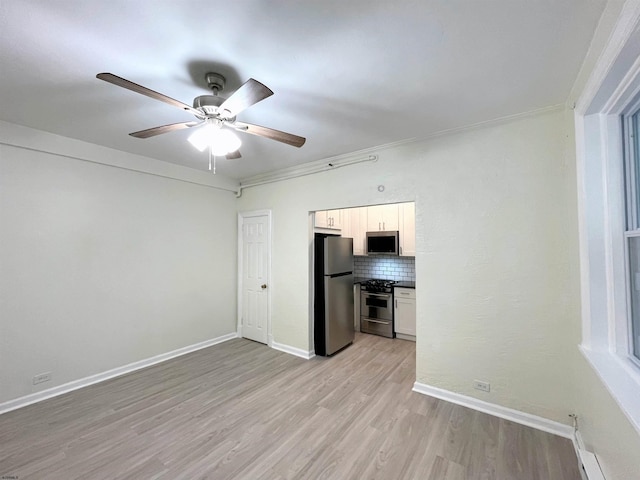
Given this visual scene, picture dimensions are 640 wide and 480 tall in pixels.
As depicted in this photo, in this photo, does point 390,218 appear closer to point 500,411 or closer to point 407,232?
point 407,232

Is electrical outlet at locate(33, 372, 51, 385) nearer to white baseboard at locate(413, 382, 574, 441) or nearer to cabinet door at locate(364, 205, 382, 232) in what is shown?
white baseboard at locate(413, 382, 574, 441)

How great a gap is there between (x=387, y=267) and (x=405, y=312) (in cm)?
97

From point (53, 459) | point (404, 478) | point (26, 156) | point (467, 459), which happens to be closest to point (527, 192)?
point (467, 459)

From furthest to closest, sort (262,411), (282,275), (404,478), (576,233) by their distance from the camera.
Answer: (282,275)
(262,411)
(576,233)
(404,478)

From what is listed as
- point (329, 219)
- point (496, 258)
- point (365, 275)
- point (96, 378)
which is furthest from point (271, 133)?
point (365, 275)

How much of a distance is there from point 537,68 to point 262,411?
3.34 meters

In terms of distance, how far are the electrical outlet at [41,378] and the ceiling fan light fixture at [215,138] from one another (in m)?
2.84

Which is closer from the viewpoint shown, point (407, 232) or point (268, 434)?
point (268, 434)

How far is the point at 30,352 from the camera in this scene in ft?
8.61

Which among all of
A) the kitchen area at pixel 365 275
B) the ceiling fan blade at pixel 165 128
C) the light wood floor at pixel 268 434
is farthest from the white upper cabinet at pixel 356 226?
the ceiling fan blade at pixel 165 128

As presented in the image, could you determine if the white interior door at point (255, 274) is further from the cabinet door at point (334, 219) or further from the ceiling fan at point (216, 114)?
the ceiling fan at point (216, 114)

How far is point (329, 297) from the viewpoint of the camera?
3.75 meters

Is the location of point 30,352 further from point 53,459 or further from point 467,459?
point 467,459

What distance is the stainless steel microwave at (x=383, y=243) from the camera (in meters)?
4.45
